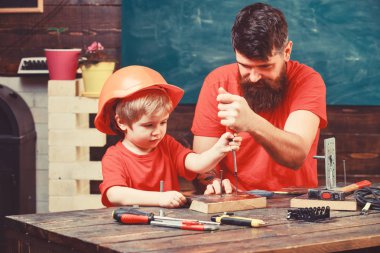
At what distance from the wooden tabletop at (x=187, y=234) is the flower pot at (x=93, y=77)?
245 centimetres

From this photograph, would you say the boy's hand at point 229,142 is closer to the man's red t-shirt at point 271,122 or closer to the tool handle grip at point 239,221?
the tool handle grip at point 239,221

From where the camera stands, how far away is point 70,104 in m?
5.19

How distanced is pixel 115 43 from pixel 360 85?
168cm

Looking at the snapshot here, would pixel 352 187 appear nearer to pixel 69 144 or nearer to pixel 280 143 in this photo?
pixel 280 143

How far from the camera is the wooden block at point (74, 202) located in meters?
5.24

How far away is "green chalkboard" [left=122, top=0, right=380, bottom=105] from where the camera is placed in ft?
17.4

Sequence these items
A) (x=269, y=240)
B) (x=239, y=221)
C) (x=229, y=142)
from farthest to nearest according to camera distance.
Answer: (x=229, y=142) → (x=239, y=221) → (x=269, y=240)

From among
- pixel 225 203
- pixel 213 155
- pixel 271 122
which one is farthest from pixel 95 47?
pixel 225 203

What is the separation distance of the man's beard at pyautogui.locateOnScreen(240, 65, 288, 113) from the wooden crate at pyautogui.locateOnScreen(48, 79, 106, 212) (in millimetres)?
1728

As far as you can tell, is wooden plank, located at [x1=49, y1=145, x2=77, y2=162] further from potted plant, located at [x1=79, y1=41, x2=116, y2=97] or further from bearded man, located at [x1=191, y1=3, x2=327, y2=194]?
bearded man, located at [x1=191, y1=3, x2=327, y2=194]

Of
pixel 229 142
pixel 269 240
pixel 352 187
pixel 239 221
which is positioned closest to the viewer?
pixel 269 240

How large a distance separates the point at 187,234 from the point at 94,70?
299cm

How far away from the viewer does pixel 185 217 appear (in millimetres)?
2664

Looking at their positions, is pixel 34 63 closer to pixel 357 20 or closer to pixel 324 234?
pixel 357 20
